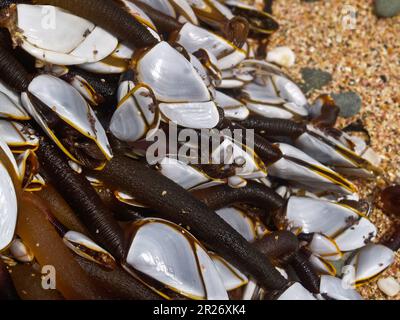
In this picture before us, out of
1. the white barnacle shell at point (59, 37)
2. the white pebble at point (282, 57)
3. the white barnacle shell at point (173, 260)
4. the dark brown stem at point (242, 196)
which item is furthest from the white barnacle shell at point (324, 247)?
the white barnacle shell at point (59, 37)

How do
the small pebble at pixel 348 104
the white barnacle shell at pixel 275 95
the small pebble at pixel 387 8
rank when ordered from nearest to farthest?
the white barnacle shell at pixel 275 95
the small pebble at pixel 348 104
the small pebble at pixel 387 8

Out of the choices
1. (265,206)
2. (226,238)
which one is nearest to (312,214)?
(265,206)

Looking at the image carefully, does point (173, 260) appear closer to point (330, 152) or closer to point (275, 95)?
point (330, 152)

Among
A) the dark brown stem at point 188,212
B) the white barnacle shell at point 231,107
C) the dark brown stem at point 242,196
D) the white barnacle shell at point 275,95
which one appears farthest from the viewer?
the white barnacle shell at point 275,95

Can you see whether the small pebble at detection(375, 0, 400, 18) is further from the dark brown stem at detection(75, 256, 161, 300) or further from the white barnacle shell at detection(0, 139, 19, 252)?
the white barnacle shell at detection(0, 139, 19, 252)

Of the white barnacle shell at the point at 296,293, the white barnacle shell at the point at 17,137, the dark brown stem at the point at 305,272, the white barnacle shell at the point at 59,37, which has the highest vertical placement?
the white barnacle shell at the point at 59,37

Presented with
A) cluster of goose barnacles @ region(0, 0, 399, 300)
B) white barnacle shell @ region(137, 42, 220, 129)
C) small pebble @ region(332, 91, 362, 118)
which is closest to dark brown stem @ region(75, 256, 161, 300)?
cluster of goose barnacles @ region(0, 0, 399, 300)

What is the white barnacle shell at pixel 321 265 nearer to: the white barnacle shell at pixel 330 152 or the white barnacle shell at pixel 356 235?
the white barnacle shell at pixel 356 235
